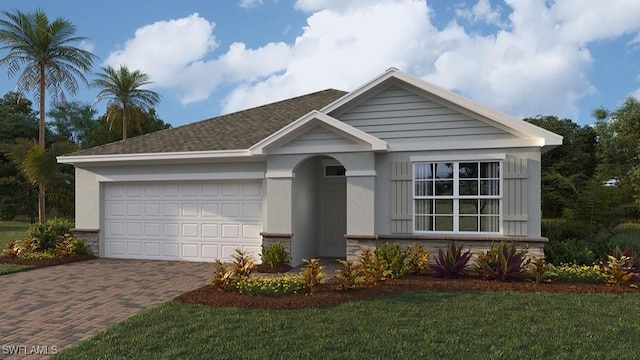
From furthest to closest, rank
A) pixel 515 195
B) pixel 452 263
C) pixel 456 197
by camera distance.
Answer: pixel 456 197
pixel 515 195
pixel 452 263

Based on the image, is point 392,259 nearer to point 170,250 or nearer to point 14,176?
point 170,250

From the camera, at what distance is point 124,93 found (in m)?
27.7

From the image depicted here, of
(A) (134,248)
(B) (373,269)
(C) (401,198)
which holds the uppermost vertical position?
(C) (401,198)

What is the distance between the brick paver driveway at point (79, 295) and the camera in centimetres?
541

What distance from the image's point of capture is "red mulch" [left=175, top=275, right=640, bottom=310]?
6.35 meters

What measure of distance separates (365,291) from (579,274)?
4293 millimetres

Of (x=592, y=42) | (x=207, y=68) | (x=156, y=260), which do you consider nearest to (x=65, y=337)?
(x=156, y=260)

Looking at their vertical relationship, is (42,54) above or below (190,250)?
above

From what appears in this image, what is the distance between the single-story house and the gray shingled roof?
0.11 m

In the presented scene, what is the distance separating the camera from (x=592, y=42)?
12883 millimetres

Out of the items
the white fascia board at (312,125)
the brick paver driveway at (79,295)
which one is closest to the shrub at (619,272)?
the white fascia board at (312,125)

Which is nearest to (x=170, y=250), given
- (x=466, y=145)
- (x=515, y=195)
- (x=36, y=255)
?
(x=36, y=255)

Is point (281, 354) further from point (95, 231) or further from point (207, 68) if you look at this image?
point (207, 68)

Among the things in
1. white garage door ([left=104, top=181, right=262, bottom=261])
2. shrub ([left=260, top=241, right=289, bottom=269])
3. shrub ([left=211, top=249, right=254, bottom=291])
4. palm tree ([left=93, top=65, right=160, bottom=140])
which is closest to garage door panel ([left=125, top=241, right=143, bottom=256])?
white garage door ([left=104, top=181, right=262, bottom=261])
